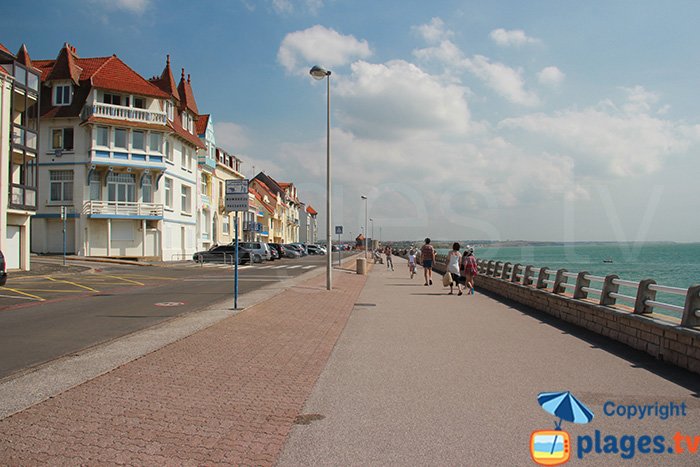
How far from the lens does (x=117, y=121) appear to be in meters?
36.3

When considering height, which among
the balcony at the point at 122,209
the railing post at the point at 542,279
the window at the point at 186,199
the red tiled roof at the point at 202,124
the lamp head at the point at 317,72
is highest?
the red tiled roof at the point at 202,124

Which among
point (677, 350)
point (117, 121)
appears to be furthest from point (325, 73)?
point (117, 121)

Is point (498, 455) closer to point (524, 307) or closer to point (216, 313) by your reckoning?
point (216, 313)

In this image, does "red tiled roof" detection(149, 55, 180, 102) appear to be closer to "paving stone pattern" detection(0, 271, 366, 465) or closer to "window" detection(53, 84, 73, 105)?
"window" detection(53, 84, 73, 105)

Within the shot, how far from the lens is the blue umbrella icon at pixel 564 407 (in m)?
5.17

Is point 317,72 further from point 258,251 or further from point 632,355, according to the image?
point 258,251

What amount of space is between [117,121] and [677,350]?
119 ft

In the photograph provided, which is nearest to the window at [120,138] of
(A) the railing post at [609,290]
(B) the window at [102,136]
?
(B) the window at [102,136]

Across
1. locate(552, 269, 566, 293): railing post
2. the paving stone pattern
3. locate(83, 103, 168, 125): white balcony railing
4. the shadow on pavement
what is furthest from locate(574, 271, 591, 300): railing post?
locate(83, 103, 168, 125): white balcony railing

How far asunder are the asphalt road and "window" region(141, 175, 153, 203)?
51.4 feet

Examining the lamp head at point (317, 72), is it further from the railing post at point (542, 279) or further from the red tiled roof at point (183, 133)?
the red tiled roof at point (183, 133)

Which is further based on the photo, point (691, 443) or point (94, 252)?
point (94, 252)

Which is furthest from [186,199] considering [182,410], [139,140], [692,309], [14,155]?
[692,309]

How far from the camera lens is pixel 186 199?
44781 millimetres
